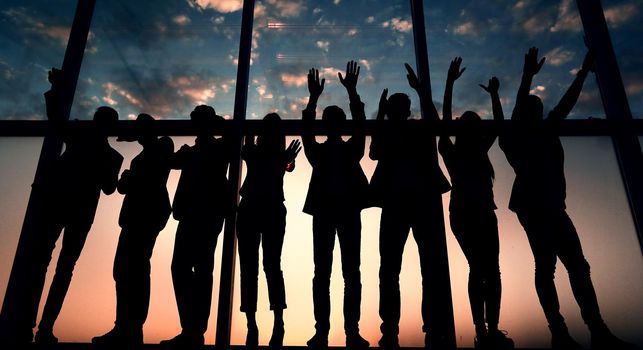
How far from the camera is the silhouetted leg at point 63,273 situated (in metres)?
2.04

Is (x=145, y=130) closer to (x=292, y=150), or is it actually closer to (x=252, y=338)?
(x=292, y=150)

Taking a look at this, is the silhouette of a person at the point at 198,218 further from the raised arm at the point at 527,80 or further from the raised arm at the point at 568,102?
the raised arm at the point at 568,102

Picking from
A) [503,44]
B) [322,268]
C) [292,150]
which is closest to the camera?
[322,268]

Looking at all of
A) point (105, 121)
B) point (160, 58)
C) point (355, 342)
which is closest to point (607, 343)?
point (355, 342)

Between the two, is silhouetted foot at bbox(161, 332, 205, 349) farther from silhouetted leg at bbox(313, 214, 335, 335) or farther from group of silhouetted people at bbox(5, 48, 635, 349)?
silhouetted leg at bbox(313, 214, 335, 335)

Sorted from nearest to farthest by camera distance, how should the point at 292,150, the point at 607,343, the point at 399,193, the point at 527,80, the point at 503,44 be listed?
the point at 607,343 < the point at 399,193 < the point at 527,80 < the point at 292,150 < the point at 503,44

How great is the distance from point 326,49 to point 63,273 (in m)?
2.64

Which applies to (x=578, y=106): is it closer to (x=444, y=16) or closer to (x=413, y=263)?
(x=444, y=16)

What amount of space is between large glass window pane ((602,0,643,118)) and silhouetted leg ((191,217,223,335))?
128 inches

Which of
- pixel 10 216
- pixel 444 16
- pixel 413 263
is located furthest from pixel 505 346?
pixel 10 216

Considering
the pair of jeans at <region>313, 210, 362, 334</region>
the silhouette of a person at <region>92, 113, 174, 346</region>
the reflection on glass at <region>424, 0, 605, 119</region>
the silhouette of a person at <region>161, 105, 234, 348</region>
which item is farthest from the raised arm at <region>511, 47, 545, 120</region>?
the silhouette of a person at <region>92, 113, 174, 346</region>

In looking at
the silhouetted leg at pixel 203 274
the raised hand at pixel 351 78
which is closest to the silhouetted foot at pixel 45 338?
the silhouetted leg at pixel 203 274

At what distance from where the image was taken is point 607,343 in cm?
180

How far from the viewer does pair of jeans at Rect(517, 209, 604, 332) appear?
191cm
